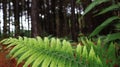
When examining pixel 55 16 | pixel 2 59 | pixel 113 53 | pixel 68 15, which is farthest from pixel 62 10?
pixel 113 53

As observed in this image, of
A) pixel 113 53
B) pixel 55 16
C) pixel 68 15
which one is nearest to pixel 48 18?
pixel 55 16

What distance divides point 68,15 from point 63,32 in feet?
12.7

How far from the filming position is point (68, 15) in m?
34.6

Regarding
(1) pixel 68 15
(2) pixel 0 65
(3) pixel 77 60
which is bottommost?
(2) pixel 0 65

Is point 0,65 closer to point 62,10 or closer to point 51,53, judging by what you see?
point 51,53

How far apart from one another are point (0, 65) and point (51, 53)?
4163mm

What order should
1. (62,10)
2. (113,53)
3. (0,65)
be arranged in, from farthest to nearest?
(62,10) → (0,65) → (113,53)

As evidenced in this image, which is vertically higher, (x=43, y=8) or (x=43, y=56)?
(x=43, y=8)

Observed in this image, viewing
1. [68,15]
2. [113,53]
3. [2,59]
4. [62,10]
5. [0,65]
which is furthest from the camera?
[68,15]

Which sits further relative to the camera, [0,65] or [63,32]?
[63,32]

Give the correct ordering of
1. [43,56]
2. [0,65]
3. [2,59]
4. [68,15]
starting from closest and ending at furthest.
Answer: [43,56]
[0,65]
[2,59]
[68,15]

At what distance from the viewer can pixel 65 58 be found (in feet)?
5.74

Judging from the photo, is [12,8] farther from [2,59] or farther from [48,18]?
[2,59]

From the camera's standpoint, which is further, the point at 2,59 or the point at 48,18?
the point at 48,18
